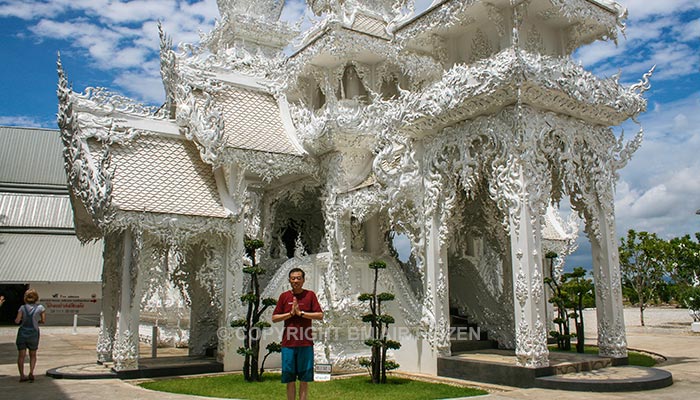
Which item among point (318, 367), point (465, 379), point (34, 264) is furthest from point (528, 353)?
point (34, 264)

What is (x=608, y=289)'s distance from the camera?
7.23 m

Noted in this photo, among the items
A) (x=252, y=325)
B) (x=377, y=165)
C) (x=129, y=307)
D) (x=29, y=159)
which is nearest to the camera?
(x=252, y=325)

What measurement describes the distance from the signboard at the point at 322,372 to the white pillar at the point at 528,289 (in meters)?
2.22

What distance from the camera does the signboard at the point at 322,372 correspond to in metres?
7.01

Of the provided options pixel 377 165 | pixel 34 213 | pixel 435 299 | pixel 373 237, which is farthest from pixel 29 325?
pixel 34 213

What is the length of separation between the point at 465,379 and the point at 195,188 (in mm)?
4759

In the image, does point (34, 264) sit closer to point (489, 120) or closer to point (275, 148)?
point (275, 148)

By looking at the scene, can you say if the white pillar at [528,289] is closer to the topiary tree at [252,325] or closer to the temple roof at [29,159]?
the topiary tree at [252,325]

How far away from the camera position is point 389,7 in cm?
1096

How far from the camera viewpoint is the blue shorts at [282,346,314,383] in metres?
4.25

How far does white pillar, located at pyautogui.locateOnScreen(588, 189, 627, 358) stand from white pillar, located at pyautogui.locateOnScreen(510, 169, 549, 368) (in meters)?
1.26

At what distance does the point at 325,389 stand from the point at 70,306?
16.2 meters

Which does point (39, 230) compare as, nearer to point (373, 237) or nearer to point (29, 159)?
point (29, 159)

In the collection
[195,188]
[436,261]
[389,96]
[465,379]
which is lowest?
[465,379]
